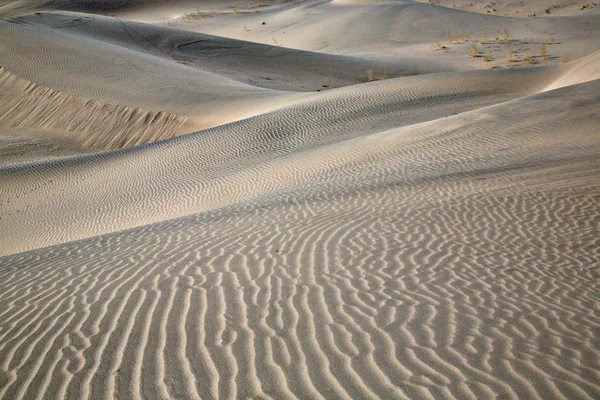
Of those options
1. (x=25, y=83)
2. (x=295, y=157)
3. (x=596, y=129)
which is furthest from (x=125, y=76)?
(x=596, y=129)

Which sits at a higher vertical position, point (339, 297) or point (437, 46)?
point (437, 46)

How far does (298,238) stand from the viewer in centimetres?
655

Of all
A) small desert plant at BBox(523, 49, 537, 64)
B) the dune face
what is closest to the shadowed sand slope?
the dune face

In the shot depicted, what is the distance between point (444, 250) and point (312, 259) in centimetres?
127

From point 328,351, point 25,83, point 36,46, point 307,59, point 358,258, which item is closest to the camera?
point 328,351

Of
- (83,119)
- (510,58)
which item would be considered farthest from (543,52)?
(83,119)

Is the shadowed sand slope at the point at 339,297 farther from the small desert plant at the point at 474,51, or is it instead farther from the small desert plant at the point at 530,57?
the small desert plant at the point at 474,51

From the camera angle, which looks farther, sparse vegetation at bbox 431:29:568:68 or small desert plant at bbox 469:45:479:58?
small desert plant at bbox 469:45:479:58

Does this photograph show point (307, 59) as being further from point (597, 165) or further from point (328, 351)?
point (328, 351)

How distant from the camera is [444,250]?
5910mm

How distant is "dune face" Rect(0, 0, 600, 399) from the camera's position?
143 inches

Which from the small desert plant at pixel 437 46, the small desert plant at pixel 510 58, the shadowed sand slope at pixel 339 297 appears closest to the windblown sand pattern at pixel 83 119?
the shadowed sand slope at pixel 339 297

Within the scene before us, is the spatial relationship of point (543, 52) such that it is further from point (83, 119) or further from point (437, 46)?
point (83, 119)

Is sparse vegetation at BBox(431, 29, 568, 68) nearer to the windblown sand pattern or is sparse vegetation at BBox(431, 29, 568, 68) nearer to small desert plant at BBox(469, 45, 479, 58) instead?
small desert plant at BBox(469, 45, 479, 58)
